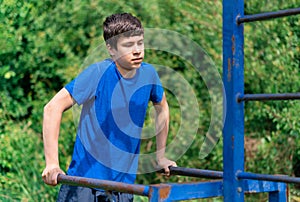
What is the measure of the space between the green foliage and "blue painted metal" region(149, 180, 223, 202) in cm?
302

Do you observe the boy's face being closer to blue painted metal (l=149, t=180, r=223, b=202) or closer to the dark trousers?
the dark trousers

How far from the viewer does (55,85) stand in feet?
22.3

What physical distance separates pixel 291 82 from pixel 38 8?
2295 millimetres

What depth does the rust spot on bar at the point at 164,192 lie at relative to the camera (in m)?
2.67

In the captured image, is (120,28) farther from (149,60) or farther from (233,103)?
(149,60)

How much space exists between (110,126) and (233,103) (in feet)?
2.28

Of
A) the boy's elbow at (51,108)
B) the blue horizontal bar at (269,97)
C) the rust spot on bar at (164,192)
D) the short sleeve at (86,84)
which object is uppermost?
the short sleeve at (86,84)

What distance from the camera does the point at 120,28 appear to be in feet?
11.5

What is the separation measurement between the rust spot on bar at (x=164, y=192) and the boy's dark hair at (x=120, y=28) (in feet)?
3.23

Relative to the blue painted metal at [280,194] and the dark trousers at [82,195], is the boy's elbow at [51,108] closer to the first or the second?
the dark trousers at [82,195]

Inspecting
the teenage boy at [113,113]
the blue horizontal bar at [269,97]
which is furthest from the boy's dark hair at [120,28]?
the blue horizontal bar at [269,97]

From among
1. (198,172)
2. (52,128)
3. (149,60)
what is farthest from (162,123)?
(149,60)

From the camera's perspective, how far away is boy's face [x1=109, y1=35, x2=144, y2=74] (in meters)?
3.38

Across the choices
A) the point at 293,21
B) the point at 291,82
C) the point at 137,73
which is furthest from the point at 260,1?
the point at 137,73
